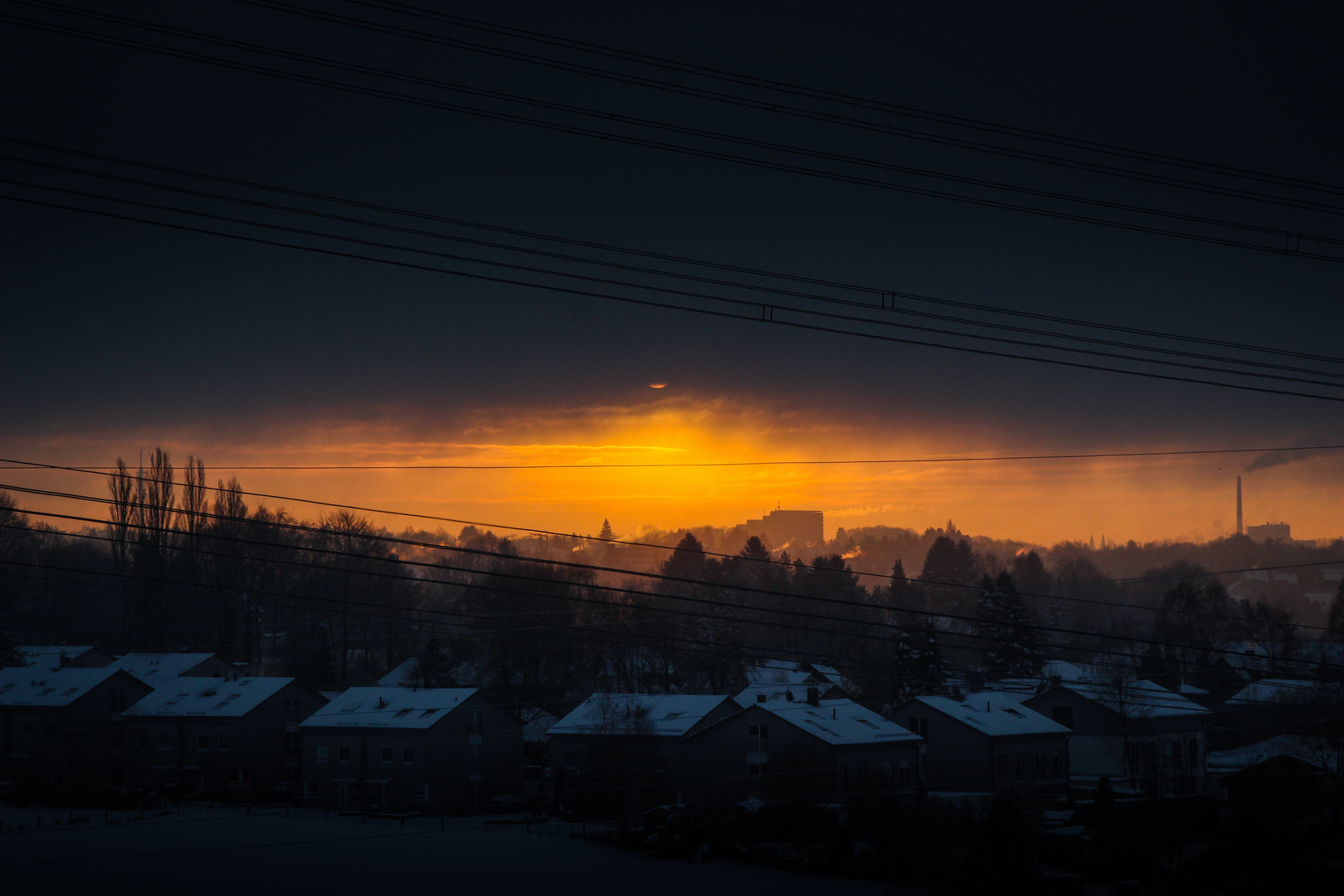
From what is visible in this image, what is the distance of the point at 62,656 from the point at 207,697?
747cm

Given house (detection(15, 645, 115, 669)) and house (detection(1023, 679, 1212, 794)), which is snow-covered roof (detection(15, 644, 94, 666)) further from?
house (detection(1023, 679, 1212, 794))

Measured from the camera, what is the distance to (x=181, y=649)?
44781 mm

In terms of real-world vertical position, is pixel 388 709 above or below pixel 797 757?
above

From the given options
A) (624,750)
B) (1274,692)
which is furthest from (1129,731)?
(624,750)

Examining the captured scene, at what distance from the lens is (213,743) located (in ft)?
115

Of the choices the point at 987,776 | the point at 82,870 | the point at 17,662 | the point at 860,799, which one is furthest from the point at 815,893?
the point at 17,662

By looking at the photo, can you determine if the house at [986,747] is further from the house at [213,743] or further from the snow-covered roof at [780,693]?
the house at [213,743]

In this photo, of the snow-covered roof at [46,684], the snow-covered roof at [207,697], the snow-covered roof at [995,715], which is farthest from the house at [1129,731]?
the snow-covered roof at [46,684]

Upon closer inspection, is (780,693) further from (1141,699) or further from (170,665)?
(170,665)

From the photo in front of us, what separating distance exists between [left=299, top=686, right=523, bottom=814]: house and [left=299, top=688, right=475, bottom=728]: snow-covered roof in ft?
0.10

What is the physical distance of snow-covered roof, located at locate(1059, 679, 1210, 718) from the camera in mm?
33562

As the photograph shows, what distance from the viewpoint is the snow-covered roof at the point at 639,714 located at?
106ft

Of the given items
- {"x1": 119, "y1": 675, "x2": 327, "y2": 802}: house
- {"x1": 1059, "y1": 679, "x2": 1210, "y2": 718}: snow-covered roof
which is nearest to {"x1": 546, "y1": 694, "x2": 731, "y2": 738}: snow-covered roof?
{"x1": 119, "y1": 675, "x2": 327, "y2": 802}: house

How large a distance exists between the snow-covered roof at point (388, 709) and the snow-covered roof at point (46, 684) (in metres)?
8.39
